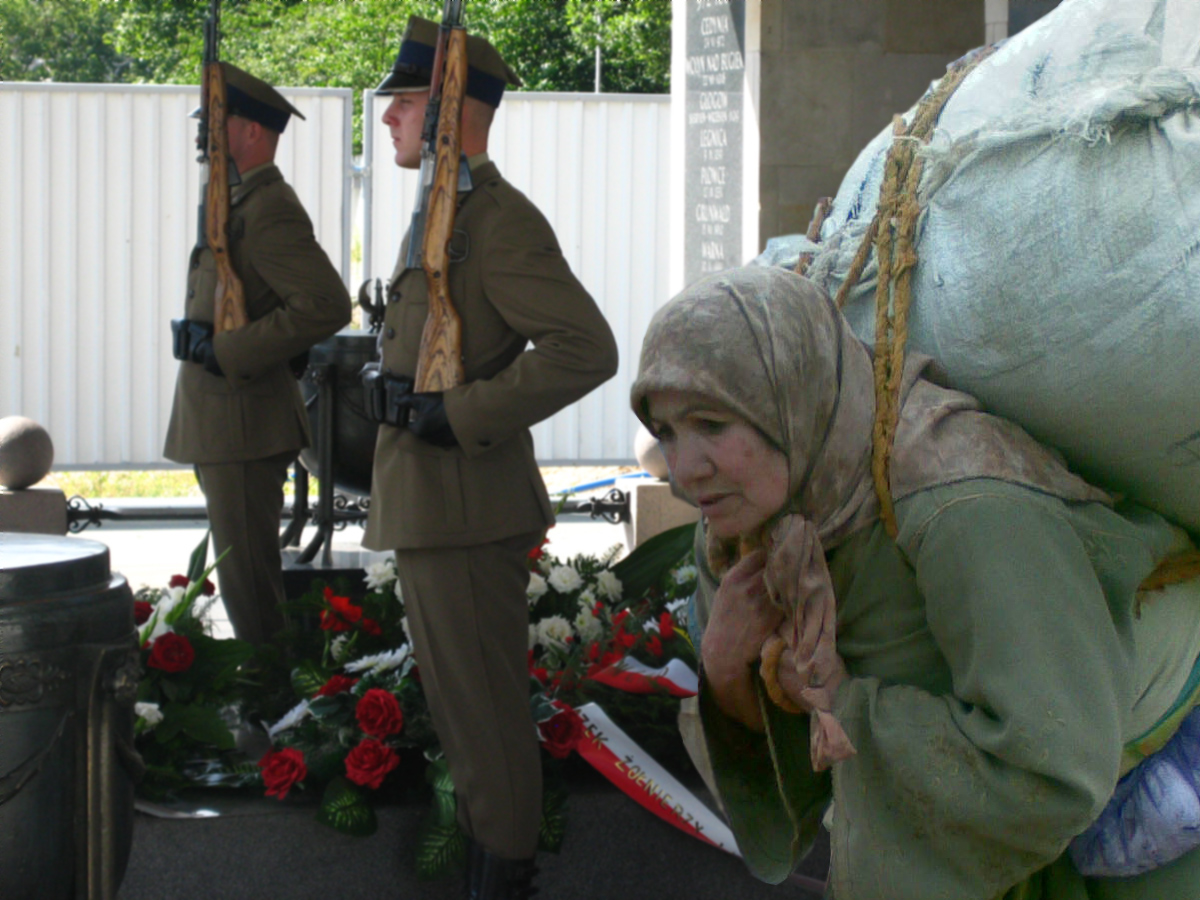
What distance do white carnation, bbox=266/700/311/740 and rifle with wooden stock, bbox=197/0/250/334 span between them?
50.4 inches

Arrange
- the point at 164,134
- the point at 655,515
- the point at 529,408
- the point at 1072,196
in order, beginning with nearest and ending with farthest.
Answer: the point at 1072,196, the point at 529,408, the point at 655,515, the point at 164,134

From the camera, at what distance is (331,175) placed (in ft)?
29.5

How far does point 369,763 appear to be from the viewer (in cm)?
357

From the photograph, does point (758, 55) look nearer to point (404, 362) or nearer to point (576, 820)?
point (404, 362)

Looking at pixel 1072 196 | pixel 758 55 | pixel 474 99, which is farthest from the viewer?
pixel 758 55

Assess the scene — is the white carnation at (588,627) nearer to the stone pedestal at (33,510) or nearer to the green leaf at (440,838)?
the green leaf at (440,838)

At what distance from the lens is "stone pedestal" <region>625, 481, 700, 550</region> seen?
6648mm

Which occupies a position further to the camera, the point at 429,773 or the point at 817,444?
the point at 429,773

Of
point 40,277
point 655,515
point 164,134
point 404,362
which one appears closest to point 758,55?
point 655,515

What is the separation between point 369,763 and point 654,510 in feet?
10.7

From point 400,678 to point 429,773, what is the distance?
0.50m

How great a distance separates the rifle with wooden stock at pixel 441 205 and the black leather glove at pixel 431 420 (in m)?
0.03

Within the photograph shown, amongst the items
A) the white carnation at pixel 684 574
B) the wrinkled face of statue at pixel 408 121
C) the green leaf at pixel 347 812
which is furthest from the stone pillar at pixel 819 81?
the green leaf at pixel 347 812

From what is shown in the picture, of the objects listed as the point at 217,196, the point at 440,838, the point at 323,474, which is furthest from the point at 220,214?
the point at 440,838
